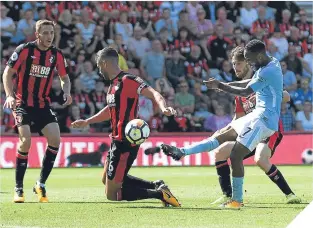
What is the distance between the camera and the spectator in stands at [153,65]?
72.8ft

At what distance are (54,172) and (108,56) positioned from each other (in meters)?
8.43

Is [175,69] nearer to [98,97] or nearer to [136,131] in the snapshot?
[98,97]

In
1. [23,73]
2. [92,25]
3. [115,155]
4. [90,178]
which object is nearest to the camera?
[115,155]

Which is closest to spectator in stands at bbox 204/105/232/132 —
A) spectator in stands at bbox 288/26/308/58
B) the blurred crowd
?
the blurred crowd

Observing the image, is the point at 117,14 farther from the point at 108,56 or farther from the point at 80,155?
the point at 108,56

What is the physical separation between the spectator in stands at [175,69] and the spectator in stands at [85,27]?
221cm

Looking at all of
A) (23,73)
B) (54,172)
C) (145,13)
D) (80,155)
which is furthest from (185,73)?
(23,73)

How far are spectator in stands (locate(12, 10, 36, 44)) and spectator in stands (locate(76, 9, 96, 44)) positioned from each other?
4.32 feet

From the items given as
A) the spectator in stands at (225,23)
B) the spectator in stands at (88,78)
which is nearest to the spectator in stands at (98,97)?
the spectator in stands at (88,78)

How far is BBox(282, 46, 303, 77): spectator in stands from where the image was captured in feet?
76.9

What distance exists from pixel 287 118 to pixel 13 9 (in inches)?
308

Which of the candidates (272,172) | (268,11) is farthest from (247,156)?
(268,11)

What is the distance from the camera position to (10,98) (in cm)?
1068

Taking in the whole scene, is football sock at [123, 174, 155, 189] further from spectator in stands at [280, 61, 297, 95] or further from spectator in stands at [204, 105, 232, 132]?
spectator in stands at [280, 61, 297, 95]
